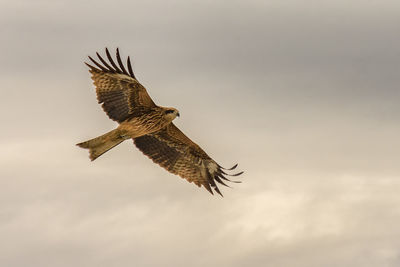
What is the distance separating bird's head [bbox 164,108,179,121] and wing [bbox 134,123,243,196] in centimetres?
166

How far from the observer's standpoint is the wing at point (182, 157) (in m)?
26.5

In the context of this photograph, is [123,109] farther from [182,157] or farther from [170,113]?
[182,157]

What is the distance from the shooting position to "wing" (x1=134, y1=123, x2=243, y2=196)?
26484mm

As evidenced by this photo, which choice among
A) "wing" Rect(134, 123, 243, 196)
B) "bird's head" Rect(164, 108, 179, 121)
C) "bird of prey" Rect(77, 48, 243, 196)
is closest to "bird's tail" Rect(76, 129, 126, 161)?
"bird of prey" Rect(77, 48, 243, 196)

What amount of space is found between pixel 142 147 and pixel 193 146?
1.67 meters

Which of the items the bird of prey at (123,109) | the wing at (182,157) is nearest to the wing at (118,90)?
the bird of prey at (123,109)

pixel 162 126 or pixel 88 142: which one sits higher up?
pixel 162 126

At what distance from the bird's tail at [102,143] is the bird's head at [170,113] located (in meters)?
1.52

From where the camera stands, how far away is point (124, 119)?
24641 mm

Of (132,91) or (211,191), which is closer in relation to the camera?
(132,91)

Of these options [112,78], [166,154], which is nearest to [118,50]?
[112,78]

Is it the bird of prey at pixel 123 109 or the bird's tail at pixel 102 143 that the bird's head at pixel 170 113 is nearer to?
the bird of prey at pixel 123 109

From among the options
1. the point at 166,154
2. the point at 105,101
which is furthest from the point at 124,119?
the point at 166,154

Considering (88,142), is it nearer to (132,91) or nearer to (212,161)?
(132,91)
